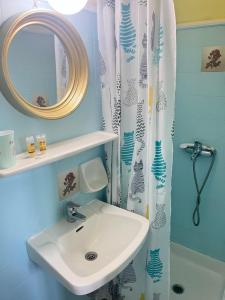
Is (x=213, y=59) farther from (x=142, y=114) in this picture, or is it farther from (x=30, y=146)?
(x=30, y=146)

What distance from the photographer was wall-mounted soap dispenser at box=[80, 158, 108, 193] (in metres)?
1.41

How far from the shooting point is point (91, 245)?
1.39 metres

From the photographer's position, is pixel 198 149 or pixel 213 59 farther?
pixel 198 149

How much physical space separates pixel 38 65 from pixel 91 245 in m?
0.95

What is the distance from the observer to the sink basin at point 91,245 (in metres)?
1.04

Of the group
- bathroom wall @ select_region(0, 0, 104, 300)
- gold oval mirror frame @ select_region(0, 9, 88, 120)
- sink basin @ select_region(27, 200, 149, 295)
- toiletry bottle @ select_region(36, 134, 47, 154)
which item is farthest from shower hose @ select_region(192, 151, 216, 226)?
toiletry bottle @ select_region(36, 134, 47, 154)

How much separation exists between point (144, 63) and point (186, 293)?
1.68 m

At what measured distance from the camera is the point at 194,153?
196cm

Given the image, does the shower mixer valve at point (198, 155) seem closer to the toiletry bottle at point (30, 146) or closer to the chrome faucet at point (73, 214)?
the chrome faucet at point (73, 214)

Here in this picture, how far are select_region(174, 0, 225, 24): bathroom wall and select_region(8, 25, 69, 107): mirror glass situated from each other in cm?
106

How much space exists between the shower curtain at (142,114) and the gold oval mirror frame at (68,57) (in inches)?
6.3

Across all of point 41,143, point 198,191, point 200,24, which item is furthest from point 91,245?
point 200,24

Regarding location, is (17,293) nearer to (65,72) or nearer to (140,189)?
(140,189)

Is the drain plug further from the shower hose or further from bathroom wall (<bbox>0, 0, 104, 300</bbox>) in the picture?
bathroom wall (<bbox>0, 0, 104, 300</bbox>)
